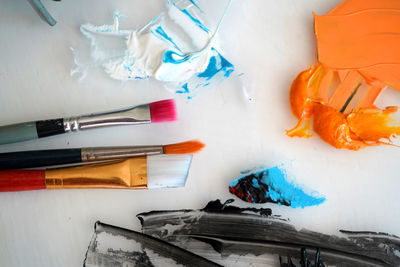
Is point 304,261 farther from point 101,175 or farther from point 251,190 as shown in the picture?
point 101,175

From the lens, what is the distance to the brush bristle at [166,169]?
1.73 ft

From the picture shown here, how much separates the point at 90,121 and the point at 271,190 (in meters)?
0.32

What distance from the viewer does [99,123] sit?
1.81ft

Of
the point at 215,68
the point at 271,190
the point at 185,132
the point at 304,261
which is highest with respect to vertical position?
the point at 215,68

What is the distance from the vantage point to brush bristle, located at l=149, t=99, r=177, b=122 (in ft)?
1.85

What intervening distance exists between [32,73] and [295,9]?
484 mm

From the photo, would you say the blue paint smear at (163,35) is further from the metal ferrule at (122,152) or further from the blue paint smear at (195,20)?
the metal ferrule at (122,152)

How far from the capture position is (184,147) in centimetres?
56

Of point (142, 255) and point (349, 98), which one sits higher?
point (349, 98)

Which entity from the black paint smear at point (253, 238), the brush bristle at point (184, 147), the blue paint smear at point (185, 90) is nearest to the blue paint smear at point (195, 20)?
the blue paint smear at point (185, 90)

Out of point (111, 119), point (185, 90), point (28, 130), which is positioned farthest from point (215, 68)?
point (28, 130)

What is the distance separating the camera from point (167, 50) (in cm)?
58

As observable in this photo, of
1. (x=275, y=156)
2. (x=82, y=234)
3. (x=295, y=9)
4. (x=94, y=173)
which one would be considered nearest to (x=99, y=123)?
(x=94, y=173)

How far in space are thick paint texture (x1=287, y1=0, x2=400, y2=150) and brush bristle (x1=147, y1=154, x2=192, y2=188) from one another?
20 cm
